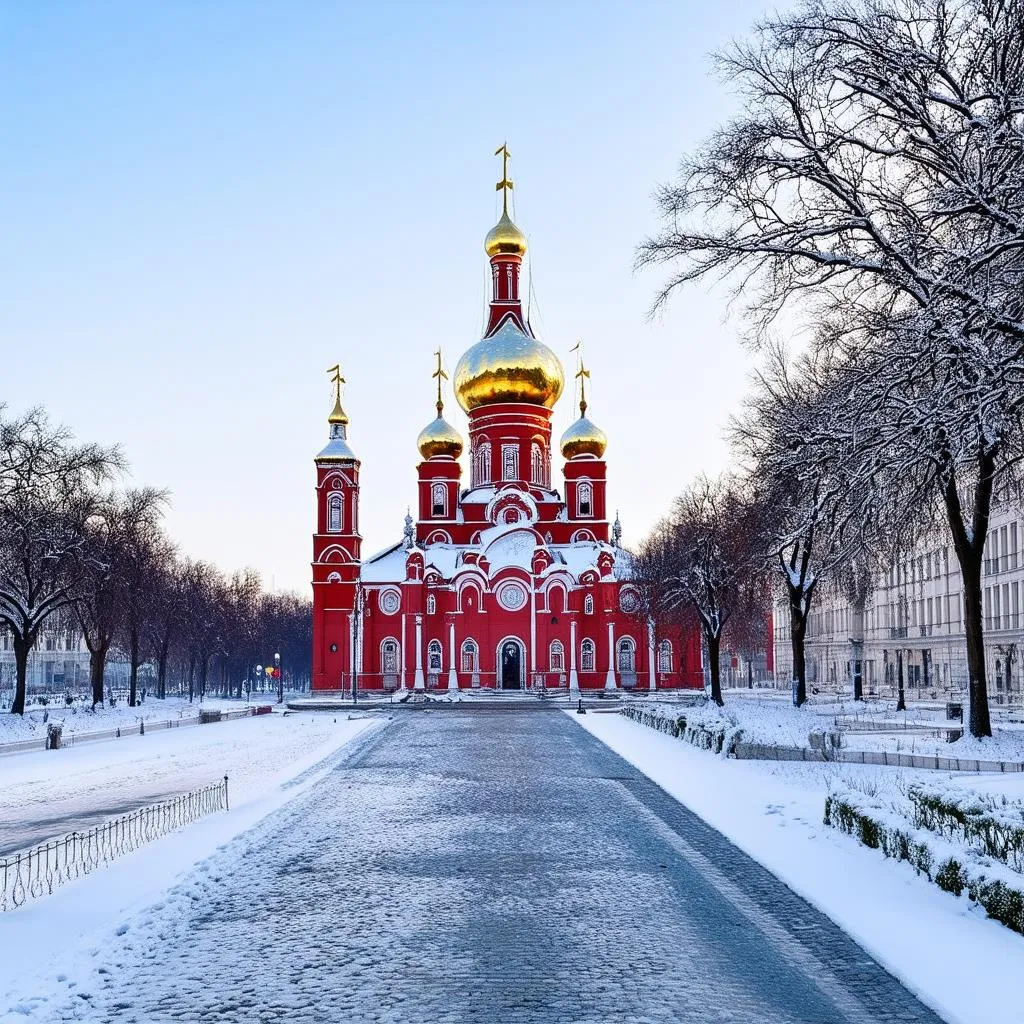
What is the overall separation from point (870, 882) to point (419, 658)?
56216 mm

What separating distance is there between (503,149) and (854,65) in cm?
6571

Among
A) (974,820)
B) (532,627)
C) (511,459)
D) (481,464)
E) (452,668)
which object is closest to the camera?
(974,820)

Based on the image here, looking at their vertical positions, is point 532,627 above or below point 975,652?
above

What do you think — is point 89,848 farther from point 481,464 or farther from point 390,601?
point 481,464

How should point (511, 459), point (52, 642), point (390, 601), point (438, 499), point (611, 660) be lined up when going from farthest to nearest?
point (52, 642), point (438, 499), point (511, 459), point (390, 601), point (611, 660)

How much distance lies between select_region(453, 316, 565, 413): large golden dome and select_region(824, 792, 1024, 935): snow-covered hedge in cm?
5795

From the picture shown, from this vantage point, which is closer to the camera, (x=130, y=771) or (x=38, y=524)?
(x=130, y=771)

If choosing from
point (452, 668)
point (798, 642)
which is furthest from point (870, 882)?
point (452, 668)

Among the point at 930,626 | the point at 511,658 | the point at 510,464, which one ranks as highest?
the point at 510,464

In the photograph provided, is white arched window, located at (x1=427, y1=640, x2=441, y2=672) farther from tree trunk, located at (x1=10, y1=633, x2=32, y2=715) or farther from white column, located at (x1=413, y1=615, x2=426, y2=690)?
tree trunk, located at (x1=10, y1=633, x2=32, y2=715)

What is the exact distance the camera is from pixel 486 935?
824 cm

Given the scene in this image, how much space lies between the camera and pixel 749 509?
99.7 ft

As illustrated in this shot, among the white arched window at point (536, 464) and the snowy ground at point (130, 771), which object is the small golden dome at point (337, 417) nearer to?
the white arched window at point (536, 464)

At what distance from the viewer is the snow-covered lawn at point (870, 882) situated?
7.11m
